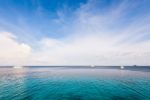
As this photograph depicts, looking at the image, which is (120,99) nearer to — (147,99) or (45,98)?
→ (147,99)

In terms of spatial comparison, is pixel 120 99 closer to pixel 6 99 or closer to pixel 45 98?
pixel 45 98

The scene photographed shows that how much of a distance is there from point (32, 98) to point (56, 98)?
449 centimetres

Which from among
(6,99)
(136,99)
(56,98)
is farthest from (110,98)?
(6,99)

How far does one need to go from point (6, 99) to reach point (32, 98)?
14.9 feet

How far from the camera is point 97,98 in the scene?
21250mm

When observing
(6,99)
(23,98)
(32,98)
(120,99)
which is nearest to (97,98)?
(120,99)

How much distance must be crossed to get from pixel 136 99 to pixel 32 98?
19.2 meters

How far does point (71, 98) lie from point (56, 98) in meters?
2.83

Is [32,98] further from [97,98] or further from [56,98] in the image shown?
[97,98]

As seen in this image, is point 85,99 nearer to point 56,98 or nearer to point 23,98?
point 56,98

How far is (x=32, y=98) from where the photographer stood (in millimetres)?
21031

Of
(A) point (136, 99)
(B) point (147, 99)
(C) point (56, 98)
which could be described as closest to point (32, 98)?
(C) point (56, 98)

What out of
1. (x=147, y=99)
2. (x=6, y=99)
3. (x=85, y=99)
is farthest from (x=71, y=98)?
(x=147, y=99)

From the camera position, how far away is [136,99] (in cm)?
2044
